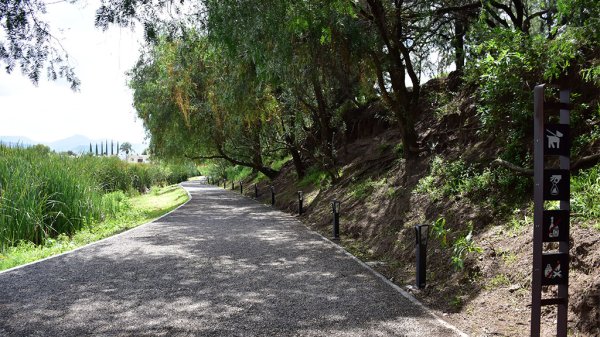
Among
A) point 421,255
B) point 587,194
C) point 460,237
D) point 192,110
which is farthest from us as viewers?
point 192,110

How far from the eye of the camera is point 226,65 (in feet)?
52.7

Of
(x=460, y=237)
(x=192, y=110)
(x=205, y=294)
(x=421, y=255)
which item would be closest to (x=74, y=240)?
(x=205, y=294)

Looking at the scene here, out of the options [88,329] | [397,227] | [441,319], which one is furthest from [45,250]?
[441,319]

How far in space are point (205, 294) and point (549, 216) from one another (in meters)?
4.07

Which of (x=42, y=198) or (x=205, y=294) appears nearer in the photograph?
(x=205, y=294)

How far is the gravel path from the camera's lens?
4.77m

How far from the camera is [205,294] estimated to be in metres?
6.02

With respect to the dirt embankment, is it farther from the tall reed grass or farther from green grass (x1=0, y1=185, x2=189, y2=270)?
the tall reed grass

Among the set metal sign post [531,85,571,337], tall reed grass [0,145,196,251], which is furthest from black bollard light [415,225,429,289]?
tall reed grass [0,145,196,251]

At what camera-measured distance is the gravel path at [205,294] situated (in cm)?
477

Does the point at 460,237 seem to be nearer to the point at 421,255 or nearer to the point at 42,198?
the point at 421,255

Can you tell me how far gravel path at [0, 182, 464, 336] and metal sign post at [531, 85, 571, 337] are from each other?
101 centimetres

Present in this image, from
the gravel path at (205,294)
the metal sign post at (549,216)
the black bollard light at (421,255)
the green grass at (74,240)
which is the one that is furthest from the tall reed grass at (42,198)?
the metal sign post at (549,216)

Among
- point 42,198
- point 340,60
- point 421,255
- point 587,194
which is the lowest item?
point 421,255
